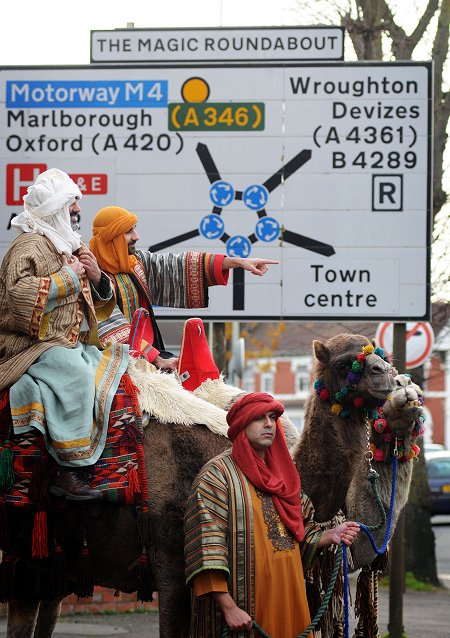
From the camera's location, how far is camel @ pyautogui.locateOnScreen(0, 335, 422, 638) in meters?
5.64

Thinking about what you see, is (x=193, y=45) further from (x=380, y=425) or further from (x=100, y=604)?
(x=380, y=425)

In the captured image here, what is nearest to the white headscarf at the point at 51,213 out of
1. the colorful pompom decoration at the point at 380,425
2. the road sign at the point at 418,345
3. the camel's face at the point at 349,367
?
the camel's face at the point at 349,367

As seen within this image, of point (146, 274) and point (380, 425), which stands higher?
point (146, 274)

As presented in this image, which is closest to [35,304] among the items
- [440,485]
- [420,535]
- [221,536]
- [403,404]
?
[221,536]

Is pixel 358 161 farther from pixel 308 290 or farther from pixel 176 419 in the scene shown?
pixel 176 419

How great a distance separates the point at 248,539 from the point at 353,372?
932mm

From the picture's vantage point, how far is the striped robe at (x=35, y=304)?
18.0 ft

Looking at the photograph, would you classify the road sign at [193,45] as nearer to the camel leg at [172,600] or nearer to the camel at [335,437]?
the camel at [335,437]

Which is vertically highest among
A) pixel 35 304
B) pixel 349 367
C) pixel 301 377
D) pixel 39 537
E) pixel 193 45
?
pixel 193 45

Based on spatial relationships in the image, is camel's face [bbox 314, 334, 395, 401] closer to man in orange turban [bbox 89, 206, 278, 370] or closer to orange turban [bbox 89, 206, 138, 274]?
man in orange turban [bbox 89, 206, 278, 370]

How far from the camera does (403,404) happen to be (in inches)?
220

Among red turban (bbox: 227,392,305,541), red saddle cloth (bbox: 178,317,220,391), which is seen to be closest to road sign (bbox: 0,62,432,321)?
red saddle cloth (bbox: 178,317,220,391)

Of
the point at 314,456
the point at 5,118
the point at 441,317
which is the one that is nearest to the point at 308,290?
the point at 5,118

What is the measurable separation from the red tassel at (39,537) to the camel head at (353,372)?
4.53 feet
